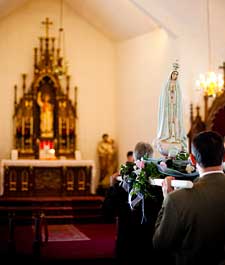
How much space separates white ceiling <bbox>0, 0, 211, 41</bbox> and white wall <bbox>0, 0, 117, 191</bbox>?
1.23 feet

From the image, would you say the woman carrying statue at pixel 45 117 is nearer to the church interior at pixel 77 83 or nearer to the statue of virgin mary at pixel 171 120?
the church interior at pixel 77 83

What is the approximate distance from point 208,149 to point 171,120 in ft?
6.24

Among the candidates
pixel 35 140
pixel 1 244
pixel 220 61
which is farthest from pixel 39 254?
pixel 35 140

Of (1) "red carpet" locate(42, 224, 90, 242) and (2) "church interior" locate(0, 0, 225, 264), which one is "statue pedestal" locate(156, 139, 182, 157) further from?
(2) "church interior" locate(0, 0, 225, 264)

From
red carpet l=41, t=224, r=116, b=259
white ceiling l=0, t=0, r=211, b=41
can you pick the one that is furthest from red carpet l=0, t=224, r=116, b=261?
white ceiling l=0, t=0, r=211, b=41

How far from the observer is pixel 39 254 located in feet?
24.0

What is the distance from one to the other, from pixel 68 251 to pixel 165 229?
567cm

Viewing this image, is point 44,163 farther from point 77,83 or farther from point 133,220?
point 133,220

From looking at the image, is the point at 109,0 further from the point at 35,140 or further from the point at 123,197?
the point at 123,197

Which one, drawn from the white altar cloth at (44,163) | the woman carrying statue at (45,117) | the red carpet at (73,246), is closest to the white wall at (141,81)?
the white altar cloth at (44,163)

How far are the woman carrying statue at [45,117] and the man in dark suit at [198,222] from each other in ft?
38.9

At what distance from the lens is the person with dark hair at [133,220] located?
4.10 meters

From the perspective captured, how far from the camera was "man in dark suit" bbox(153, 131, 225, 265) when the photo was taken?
2484 millimetres

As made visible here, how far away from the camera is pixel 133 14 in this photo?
1301 cm
